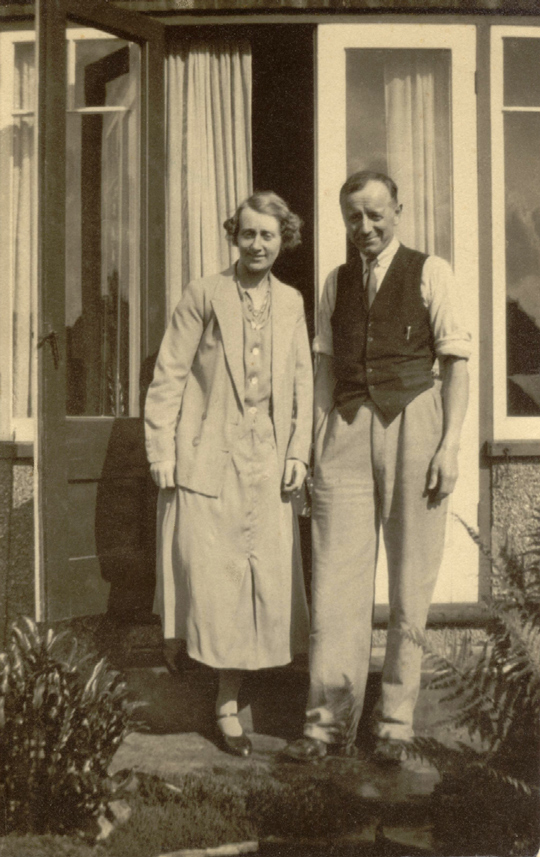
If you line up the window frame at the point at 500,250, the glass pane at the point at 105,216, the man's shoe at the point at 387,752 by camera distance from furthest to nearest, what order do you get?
1. the window frame at the point at 500,250
2. the glass pane at the point at 105,216
3. the man's shoe at the point at 387,752

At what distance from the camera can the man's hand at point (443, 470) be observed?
136 inches

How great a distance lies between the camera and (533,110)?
458cm

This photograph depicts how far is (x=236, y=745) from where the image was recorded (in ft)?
12.0

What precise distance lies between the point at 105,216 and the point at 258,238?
113cm

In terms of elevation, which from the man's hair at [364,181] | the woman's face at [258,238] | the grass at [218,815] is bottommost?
the grass at [218,815]

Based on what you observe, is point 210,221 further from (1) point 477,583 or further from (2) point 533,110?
(1) point 477,583

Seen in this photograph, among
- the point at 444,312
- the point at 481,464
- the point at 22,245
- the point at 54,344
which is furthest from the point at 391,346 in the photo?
the point at 22,245

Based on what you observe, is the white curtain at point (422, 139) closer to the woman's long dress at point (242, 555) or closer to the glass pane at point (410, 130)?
the glass pane at point (410, 130)

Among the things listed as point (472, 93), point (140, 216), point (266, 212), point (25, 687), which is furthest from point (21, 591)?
point (472, 93)

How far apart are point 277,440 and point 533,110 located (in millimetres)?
2209

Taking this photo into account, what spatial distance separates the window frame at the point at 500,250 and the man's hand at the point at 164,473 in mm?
1728

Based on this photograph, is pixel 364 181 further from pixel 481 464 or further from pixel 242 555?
pixel 481 464

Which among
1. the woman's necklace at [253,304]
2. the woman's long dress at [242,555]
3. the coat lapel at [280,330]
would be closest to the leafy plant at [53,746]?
the woman's long dress at [242,555]

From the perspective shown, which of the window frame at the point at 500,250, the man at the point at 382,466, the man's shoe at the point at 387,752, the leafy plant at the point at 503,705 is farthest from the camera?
the window frame at the point at 500,250
